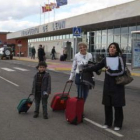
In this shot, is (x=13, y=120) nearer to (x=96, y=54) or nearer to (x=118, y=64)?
(x=118, y=64)

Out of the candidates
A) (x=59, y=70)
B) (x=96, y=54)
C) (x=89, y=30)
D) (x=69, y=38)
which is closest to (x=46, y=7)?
(x=69, y=38)

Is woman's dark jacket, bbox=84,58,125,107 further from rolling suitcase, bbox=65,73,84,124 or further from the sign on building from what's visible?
the sign on building

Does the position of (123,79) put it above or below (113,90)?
above

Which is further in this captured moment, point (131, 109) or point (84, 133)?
point (131, 109)

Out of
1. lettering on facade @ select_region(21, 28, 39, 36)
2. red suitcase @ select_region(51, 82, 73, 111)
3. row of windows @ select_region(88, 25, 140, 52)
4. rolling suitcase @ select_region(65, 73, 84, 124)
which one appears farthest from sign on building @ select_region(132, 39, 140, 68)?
lettering on facade @ select_region(21, 28, 39, 36)

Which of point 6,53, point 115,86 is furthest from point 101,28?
point 115,86

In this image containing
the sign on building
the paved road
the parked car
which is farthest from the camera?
the parked car

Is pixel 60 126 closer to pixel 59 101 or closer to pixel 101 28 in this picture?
pixel 59 101

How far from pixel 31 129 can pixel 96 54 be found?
963 inches

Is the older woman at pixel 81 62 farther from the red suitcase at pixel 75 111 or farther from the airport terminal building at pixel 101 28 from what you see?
the airport terminal building at pixel 101 28

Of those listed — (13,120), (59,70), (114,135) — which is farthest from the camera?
(59,70)

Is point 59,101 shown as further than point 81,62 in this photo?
Yes

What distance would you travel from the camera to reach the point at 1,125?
619cm

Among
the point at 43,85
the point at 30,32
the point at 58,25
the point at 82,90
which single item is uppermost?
the point at 58,25
